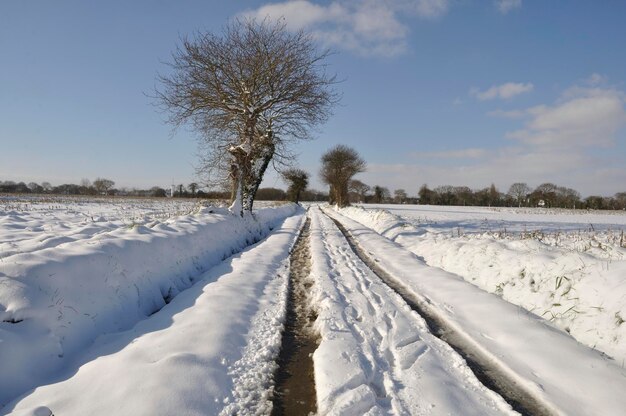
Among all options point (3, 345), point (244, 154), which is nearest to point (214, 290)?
point (3, 345)

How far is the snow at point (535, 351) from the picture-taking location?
312 cm

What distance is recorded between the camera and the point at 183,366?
3238 mm

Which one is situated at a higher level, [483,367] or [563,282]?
[563,282]

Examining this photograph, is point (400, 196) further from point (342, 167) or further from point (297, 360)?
point (297, 360)

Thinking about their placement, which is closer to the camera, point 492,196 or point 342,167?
point 342,167

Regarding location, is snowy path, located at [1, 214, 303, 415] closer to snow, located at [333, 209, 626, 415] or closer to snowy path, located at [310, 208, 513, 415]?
snowy path, located at [310, 208, 513, 415]

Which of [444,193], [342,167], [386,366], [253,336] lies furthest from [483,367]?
[444,193]

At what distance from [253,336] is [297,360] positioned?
716mm

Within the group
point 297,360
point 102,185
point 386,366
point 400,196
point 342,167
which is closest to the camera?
point 386,366

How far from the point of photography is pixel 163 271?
6.32 meters

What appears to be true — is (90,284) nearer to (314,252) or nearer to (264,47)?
(314,252)

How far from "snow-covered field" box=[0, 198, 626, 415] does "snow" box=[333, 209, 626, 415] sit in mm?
18

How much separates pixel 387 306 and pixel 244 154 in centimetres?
1186

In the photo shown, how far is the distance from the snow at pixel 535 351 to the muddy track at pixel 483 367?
0.26ft
